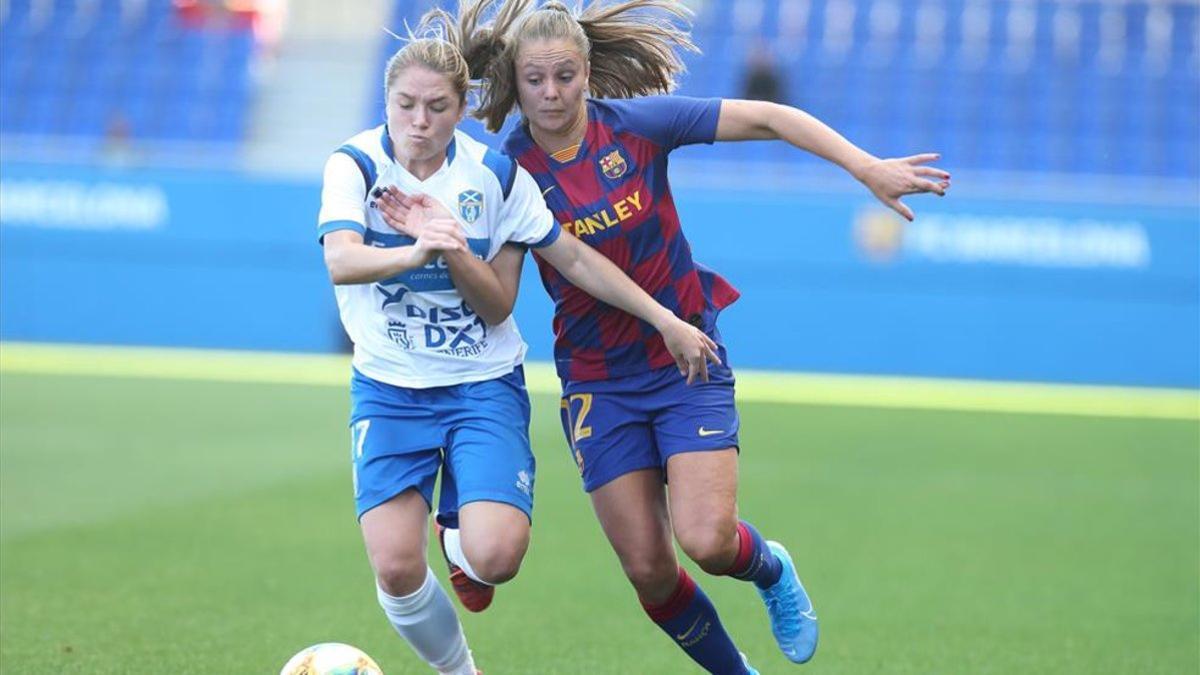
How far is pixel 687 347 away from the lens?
537cm

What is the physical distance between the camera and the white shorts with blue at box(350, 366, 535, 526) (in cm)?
532

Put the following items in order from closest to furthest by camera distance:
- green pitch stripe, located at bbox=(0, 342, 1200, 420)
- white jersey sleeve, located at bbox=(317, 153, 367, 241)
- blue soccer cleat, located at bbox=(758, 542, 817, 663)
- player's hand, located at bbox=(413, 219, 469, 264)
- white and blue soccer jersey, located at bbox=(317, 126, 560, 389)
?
player's hand, located at bbox=(413, 219, 469, 264), white jersey sleeve, located at bbox=(317, 153, 367, 241), white and blue soccer jersey, located at bbox=(317, 126, 560, 389), blue soccer cleat, located at bbox=(758, 542, 817, 663), green pitch stripe, located at bbox=(0, 342, 1200, 420)

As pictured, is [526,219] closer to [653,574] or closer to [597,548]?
[653,574]

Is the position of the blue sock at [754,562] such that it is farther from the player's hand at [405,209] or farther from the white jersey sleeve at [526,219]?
the player's hand at [405,209]

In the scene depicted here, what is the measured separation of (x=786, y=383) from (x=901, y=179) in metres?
11.5

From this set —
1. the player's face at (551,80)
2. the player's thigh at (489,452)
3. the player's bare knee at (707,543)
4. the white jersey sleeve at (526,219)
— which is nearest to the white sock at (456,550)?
the player's thigh at (489,452)

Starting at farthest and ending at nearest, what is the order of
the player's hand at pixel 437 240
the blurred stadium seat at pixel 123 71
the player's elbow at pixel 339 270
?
the blurred stadium seat at pixel 123 71 < the player's elbow at pixel 339 270 < the player's hand at pixel 437 240

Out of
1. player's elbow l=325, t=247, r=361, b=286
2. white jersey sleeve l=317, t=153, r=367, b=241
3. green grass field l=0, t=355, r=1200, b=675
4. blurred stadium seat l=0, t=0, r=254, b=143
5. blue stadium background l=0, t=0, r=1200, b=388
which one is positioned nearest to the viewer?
player's elbow l=325, t=247, r=361, b=286

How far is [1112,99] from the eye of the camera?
20078 millimetres

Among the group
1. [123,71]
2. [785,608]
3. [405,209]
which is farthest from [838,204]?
[405,209]

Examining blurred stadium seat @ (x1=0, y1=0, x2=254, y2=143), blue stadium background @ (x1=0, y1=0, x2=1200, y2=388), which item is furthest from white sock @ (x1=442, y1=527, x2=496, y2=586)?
blurred stadium seat @ (x1=0, y1=0, x2=254, y2=143)

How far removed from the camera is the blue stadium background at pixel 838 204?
1716cm

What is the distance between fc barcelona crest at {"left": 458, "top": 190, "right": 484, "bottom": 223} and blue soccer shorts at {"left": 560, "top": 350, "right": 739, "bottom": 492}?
30.8 inches

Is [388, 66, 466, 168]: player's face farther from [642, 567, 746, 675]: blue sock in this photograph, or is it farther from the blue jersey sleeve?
[642, 567, 746, 675]: blue sock
